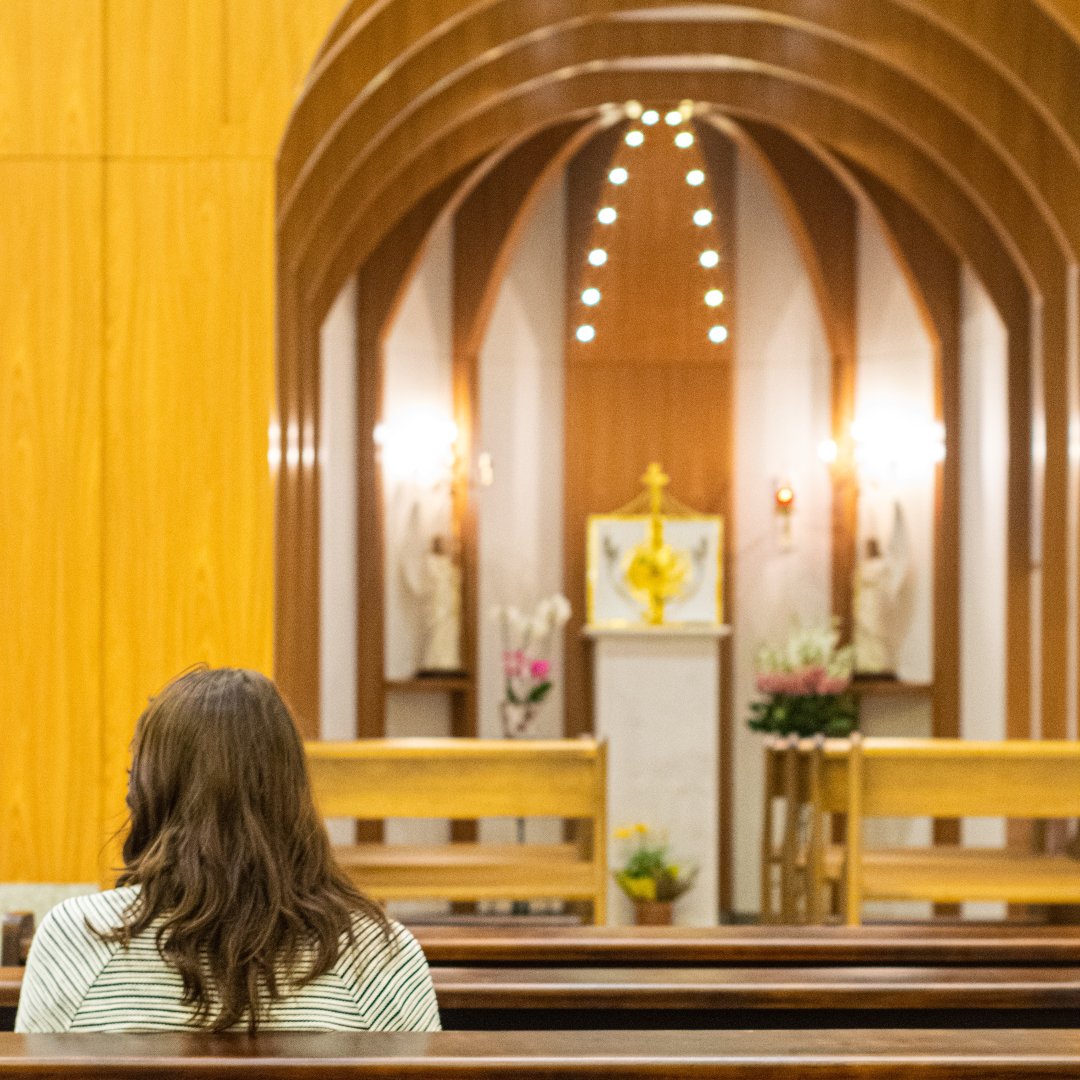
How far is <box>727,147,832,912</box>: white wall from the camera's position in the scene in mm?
11375

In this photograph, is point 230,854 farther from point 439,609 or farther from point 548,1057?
point 439,609

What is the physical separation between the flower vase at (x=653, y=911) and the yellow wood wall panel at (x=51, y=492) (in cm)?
481

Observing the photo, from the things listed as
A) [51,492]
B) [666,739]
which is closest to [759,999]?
[51,492]

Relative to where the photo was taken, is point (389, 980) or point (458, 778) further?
point (458, 778)

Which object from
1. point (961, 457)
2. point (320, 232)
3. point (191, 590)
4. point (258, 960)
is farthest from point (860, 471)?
point (258, 960)

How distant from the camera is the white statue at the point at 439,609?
10961 millimetres

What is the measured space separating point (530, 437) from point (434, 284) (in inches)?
49.7

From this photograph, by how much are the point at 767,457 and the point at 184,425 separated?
6757 mm

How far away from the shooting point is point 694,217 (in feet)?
20.3

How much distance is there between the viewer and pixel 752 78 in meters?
9.40

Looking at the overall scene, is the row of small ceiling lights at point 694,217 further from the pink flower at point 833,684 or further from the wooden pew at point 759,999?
the pink flower at point 833,684

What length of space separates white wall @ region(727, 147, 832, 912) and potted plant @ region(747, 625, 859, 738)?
3.26 feet

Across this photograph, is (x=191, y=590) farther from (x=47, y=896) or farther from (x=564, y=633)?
(x=564, y=633)

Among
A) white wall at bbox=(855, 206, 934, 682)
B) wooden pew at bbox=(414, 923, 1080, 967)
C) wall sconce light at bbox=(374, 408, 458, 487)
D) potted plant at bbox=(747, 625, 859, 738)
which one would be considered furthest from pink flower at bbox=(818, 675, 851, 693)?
wooden pew at bbox=(414, 923, 1080, 967)
